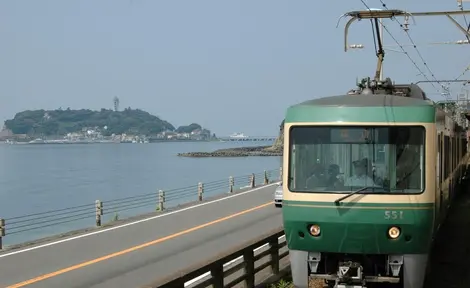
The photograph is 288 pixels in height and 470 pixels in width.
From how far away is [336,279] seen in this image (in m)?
9.07

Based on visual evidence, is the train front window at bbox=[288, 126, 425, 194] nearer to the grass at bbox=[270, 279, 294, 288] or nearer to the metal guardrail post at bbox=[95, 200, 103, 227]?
the grass at bbox=[270, 279, 294, 288]

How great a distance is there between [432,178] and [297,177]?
6.25 feet

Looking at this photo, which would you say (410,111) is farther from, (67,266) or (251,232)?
(251,232)

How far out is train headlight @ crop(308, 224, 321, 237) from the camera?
9.03 metres

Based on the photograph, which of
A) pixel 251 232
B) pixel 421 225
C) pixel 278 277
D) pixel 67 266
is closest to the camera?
pixel 421 225

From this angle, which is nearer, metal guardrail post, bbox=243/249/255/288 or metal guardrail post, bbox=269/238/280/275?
metal guardrail post, bbox=243/249/255/288

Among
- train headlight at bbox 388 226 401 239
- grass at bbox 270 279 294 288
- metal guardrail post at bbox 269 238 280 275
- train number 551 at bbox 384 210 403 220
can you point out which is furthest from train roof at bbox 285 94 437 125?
grass at bbox 270 279 294 288

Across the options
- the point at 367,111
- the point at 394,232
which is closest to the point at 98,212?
the point at 367,111

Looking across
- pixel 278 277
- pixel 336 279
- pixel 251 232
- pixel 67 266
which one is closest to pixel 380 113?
pixel 336 279

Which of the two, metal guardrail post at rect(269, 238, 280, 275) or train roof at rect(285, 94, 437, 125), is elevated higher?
Result: train roof at rect(285, 94, 437, 125)

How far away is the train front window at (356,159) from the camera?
897 centimetres

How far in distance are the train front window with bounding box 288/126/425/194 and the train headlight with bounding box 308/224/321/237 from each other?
0.50m

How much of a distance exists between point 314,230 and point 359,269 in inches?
32.6

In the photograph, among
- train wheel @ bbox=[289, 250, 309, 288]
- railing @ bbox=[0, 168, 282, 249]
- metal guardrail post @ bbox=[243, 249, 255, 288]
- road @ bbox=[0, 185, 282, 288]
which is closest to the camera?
train wheel @ bbox=[289, 250, 309, 288]
